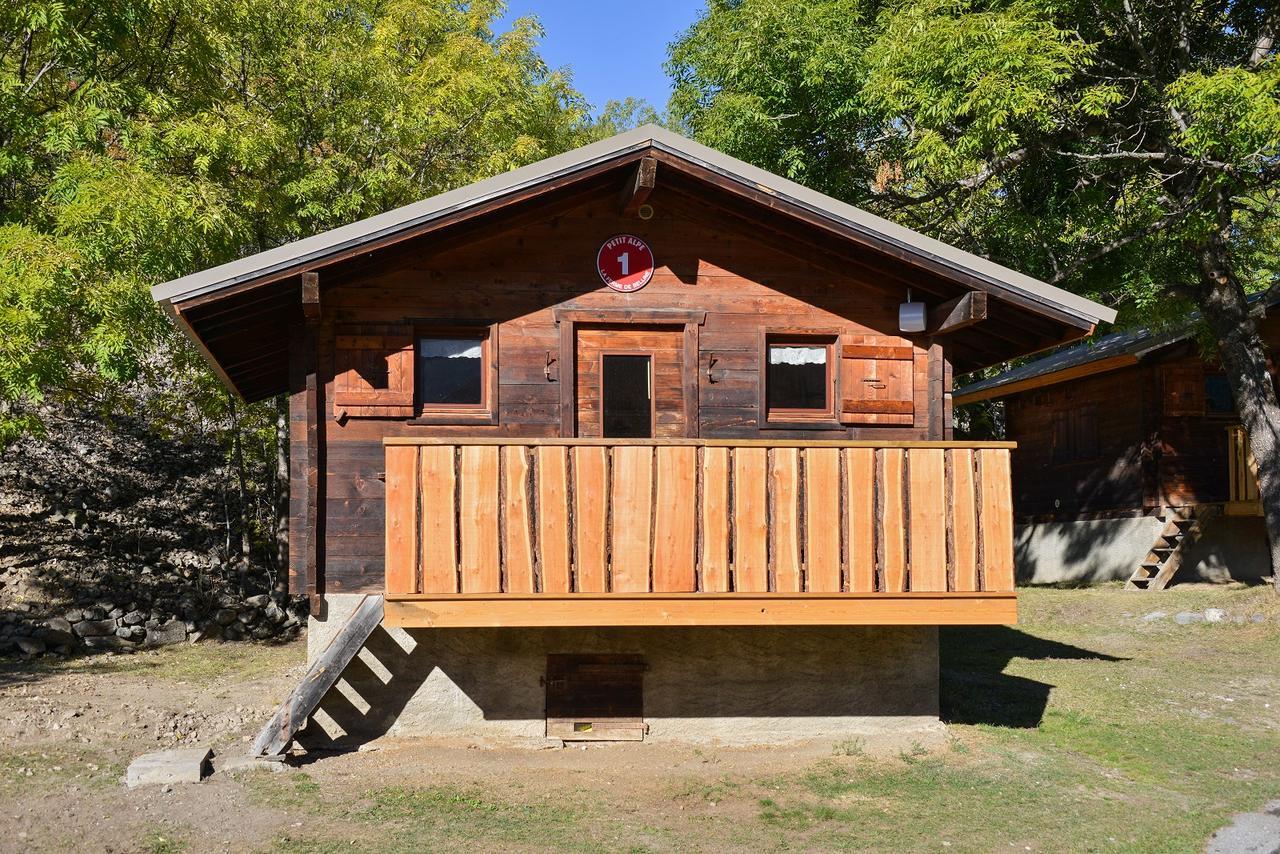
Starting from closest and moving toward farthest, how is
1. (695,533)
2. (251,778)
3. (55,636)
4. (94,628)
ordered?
(251,778) → (695,533) → (55,636) → (94,628)

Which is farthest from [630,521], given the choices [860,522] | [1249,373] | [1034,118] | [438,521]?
[1249,373]

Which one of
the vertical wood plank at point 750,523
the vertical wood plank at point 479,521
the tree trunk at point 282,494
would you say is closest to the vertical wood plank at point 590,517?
the vertical wood plank at point 479,521

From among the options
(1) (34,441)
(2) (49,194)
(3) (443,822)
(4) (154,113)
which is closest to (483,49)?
(4) (154,113)

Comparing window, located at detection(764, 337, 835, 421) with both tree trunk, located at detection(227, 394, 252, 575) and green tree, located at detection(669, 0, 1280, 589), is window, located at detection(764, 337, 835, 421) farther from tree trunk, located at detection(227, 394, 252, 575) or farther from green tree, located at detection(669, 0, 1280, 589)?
tree trunk, located at detection(227, 394, 252, 575)

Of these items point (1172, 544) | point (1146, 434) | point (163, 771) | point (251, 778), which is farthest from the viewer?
point (1146, 434)

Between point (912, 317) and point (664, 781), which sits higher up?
point (912, 317)

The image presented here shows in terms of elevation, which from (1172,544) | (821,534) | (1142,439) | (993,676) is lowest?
(993,676)

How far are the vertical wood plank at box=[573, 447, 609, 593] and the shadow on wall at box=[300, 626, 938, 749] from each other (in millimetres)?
1439

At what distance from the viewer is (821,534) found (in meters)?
10.4

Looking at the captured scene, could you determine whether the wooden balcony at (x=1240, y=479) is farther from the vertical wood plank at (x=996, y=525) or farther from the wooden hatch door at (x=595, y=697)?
the wooden hatch door at (x=595, y=697)

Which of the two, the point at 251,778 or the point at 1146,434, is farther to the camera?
the point at 1146,434

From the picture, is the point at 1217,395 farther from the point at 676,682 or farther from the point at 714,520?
the point at 714,520

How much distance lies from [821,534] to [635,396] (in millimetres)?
Answer: 2386

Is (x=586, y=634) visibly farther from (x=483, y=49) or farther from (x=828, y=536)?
→ (x=483, y=49)
